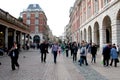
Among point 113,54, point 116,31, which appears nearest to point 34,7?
point 116,31

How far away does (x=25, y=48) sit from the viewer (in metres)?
50.9

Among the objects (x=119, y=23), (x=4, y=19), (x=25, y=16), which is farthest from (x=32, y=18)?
(x=119, y=23)

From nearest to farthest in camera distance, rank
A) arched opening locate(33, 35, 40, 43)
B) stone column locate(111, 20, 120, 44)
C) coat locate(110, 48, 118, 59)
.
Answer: coat locate(110, 48, 118, 59), stone column locate(111, 20, 120, 44), arched opening locate(33, 35, 40, 43)

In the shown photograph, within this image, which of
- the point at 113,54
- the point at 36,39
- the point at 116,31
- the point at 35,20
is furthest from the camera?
the point at 35,20

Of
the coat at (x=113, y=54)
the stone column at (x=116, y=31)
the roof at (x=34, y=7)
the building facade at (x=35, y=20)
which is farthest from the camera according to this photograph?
Answer: the roof at (x=34, y=7)

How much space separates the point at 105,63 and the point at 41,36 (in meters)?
77.1

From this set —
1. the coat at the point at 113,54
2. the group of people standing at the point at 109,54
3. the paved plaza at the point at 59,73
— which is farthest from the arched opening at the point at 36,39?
the paved plaza at the point at 59,73

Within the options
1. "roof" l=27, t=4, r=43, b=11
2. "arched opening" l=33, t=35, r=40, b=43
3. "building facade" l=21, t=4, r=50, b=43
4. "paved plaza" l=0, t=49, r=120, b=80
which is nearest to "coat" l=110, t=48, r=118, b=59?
"paved plaza" l=0, t=49, r=120, b=80

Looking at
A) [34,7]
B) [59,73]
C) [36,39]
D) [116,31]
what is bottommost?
[59,73]

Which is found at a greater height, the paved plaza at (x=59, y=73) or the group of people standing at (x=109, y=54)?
the group of people standing at (x=109, y=54)

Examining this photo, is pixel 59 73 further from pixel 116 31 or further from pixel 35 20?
pixel 35 20

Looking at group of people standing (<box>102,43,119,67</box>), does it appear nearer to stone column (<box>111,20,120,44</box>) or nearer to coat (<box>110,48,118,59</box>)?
coat (<box>110,48,118,59</box>)

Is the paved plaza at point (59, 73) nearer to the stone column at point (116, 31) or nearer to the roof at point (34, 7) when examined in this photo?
the stone column at point (116, 31)

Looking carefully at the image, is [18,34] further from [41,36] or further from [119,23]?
[41,36]
